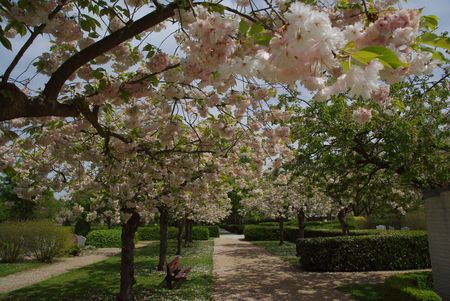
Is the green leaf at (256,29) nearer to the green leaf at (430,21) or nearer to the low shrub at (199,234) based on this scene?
the green leaf at (430,21)

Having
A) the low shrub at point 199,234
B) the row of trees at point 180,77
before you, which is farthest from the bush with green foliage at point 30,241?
the low shrub at point 199,234

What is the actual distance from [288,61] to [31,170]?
7.35 metres

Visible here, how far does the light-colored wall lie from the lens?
23.9ft

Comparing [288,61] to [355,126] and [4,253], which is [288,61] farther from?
[4,253]

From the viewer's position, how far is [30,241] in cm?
1841

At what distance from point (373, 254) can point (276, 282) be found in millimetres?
4060

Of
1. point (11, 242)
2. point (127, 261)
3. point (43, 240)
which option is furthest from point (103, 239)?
point (127, 261)

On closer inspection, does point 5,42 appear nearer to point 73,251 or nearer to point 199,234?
point 73,251

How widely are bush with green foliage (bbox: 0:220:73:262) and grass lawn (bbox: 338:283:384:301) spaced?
1402 cm

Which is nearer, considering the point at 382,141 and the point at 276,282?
the point at 382,141

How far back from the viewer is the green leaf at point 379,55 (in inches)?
54.3

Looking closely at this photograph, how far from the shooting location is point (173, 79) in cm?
404

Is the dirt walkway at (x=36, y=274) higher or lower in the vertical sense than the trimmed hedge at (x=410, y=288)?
lower

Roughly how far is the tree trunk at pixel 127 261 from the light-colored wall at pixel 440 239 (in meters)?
6.11
